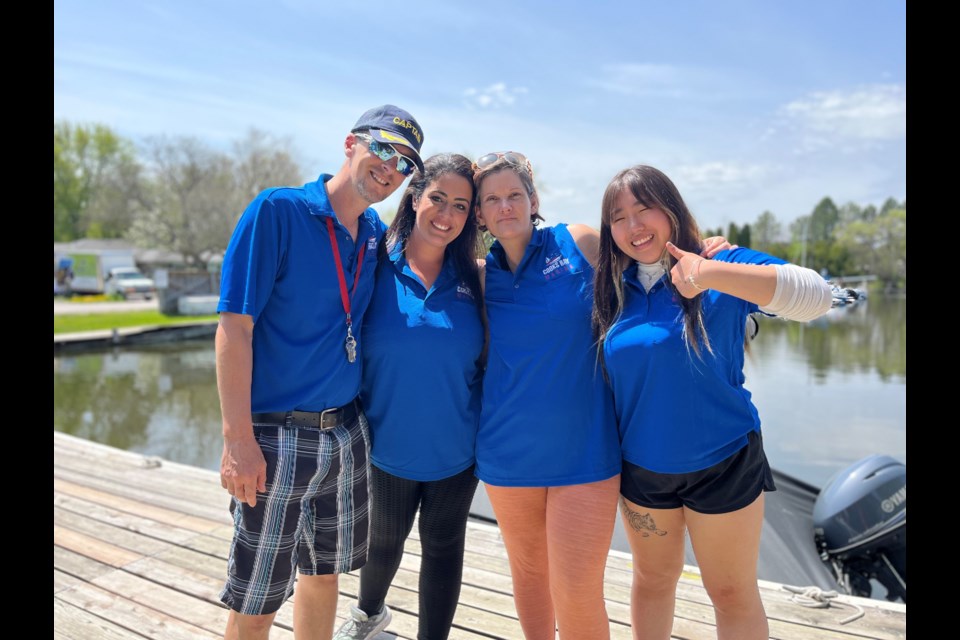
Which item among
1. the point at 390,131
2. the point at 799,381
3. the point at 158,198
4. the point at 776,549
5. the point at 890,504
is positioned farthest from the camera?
the point at 158,198

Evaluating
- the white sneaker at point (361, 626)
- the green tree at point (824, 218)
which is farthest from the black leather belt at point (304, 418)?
the green tree at point (824, 218)

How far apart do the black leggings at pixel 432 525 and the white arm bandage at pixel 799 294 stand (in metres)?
1.25

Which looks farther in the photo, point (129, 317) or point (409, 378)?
point (129, 317)

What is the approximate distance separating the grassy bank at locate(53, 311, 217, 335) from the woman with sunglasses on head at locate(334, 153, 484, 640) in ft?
68.9

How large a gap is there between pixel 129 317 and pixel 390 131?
971 inches

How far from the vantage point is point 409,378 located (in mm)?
2281

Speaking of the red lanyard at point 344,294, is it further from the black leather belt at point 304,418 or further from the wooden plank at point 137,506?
the wooden plank at point 137,506

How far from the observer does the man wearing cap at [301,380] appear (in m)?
1.96

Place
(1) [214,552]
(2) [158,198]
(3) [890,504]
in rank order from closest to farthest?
(1) [214,552]
(3) [890,504]
(2) [158,198]

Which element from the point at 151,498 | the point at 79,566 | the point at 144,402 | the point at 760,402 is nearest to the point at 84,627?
the point at 79,566

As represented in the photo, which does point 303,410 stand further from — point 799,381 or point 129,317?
point 129,317

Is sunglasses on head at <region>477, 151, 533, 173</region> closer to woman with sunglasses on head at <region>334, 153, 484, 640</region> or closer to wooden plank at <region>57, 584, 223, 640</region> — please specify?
woman with sunglasses on head at <region>334, 153, 484, 640</region>

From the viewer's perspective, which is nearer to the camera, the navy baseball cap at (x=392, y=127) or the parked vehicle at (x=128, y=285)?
the navy baseball cap at (x=392, y=127)
